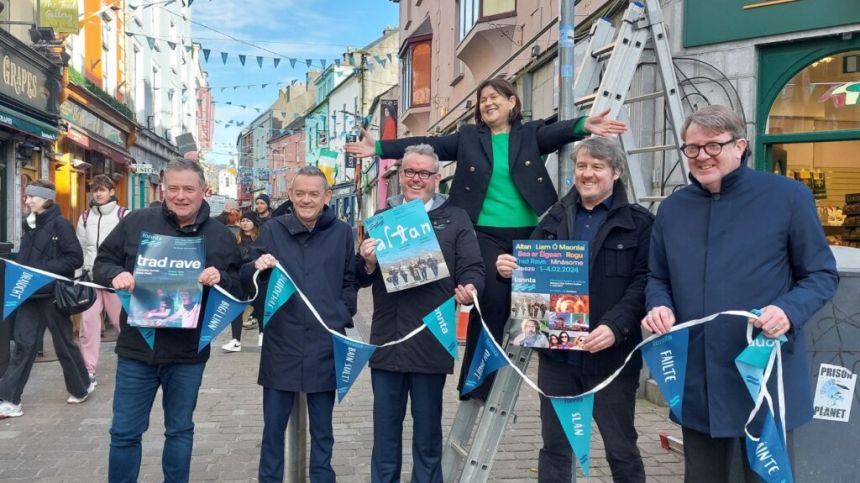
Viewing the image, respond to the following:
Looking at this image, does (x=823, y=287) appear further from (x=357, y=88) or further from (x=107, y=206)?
(x=357, y=88)

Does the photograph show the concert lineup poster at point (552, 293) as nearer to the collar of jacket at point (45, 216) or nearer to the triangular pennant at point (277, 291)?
the triangular pennant at point (277, 291)

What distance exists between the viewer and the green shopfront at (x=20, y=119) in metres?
11.3

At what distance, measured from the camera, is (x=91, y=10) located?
54.7 ft

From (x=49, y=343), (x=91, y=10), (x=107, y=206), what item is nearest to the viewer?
(x=107, y=206)

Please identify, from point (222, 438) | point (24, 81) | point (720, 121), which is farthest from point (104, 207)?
point (720, 121)

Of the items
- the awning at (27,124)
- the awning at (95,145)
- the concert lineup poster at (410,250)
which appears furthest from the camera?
the awning at (95,145)

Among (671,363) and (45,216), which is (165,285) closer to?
(671,363)

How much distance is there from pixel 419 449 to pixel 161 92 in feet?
94.5

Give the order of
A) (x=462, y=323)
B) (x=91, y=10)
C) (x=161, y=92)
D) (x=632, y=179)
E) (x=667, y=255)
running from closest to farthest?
1. (x=667, y=255)
2. (x=632, y=179)
3. (x=462, y=323)
4. (x=91, y=10)
5. (x=161, y=92)

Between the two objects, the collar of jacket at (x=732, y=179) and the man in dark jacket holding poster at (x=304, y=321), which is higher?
the collar of jacket at (x=732, y=179)

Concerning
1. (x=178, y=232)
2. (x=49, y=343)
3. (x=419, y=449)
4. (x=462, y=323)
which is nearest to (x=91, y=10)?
(x=49, y=343)

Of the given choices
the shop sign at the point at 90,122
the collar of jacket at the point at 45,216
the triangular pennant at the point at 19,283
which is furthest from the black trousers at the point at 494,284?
the shop sign at the point at 90,122

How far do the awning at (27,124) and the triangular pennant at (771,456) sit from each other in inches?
456

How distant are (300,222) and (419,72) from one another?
57.1ft
